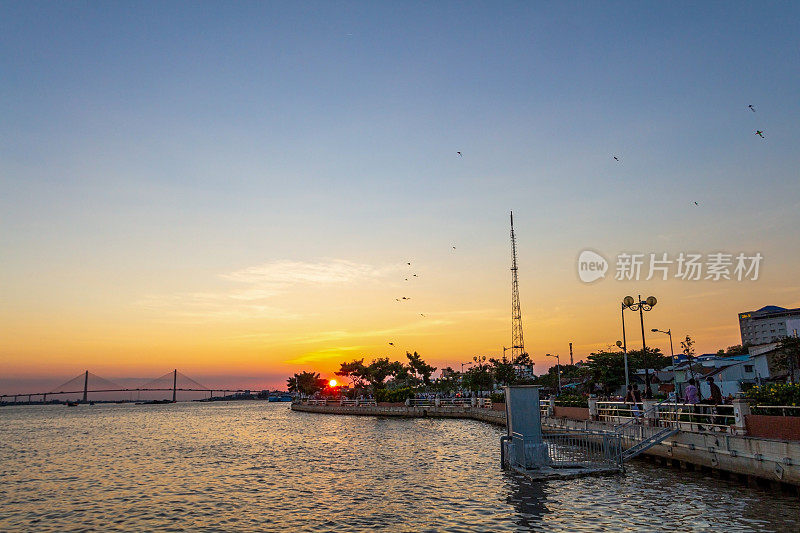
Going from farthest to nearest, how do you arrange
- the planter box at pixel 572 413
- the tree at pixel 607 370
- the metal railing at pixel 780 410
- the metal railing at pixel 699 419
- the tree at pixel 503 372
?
the tree at pixel 503 372
the tree at pixel 607 370
the planter box at pixel 572 413
the metal railing at pixel 699 419
the metal railing at pixel 780 410

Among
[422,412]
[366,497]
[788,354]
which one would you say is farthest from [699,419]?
[422,412]

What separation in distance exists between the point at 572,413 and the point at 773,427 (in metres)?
19.8

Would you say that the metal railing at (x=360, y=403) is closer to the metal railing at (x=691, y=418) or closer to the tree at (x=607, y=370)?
the tree at (x=607, y=370)

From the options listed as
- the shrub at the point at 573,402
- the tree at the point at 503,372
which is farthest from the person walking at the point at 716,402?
the tree at the point at 503,372

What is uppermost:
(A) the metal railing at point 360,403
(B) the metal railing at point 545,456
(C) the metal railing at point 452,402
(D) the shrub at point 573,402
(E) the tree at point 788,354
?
(E) the tree at point 788,354

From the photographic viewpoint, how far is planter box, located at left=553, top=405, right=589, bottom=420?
3741cm

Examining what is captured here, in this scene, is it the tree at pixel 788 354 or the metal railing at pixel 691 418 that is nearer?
the metal railing at pixel 691 418

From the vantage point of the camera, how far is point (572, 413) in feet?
129

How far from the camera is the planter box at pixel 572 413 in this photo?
3741cm

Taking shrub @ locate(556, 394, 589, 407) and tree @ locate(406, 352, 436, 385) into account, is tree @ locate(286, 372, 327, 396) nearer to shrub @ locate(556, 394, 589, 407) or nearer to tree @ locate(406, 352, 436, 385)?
tree @ locate(406, 352, 436, 385)

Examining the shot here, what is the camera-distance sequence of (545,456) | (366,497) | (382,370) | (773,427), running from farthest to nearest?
(382,370)
(545,456)
(366,497)
(773,427)

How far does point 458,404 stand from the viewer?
78.6m

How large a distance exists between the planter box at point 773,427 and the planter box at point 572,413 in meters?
16.1

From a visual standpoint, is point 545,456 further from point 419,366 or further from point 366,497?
point 419,366
